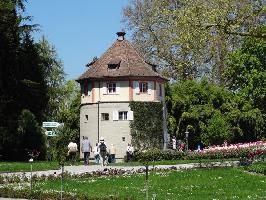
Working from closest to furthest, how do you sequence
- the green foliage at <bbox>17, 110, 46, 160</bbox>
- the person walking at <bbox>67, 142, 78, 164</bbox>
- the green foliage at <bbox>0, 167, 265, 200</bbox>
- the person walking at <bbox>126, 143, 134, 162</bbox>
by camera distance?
the green foliage at <bbox>0, 167, 265, 200</bbox> → the person walking at <bbox>67, 142, 78, 164</bbox> → the green foliage at <bbox>17, 110, 46, 160</bbox> → the person walking at <bbox>126, 143, 134, 162</bbox>

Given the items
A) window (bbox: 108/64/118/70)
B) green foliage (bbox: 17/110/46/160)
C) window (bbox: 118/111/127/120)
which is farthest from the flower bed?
window (bbox: 108/64/118/70)

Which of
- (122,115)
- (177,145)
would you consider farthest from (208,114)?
(122,115)

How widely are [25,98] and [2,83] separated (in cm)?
232

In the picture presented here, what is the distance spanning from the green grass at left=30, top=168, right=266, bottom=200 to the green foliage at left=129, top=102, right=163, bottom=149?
101ft

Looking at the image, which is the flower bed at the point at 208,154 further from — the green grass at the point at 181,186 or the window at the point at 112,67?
the green grass at the point at 181,186

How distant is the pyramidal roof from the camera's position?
58.8 meters

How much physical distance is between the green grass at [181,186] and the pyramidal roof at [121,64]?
3233 cm

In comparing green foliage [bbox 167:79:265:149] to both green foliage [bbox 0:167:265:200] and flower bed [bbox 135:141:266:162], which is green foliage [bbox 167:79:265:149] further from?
green foliage [bbox 0:167:265:200]

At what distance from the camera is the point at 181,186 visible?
21.2m

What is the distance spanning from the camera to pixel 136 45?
214ft

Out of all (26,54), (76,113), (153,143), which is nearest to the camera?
(26,54)

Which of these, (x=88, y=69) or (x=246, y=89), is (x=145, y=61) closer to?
(x=88, y=69)

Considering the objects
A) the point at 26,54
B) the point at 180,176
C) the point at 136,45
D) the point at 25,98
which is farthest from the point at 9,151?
the point at 180,176

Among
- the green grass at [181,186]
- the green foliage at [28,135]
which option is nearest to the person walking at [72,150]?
the green foliage at [28,135]
